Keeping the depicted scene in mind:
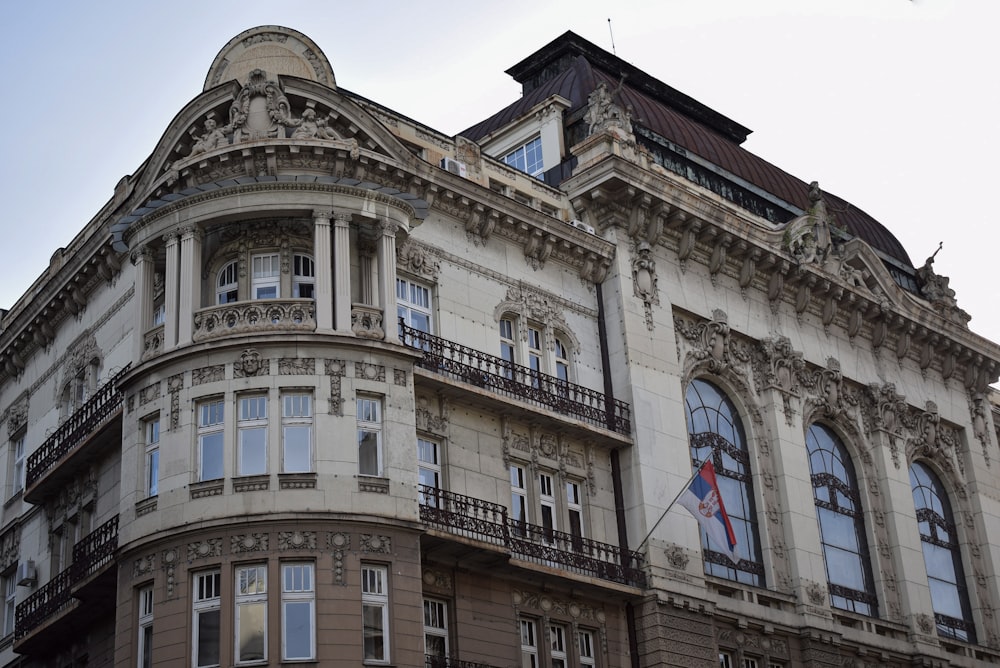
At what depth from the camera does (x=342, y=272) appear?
34.7m

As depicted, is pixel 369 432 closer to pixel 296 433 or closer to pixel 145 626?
pixel 296 433

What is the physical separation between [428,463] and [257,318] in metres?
5.29

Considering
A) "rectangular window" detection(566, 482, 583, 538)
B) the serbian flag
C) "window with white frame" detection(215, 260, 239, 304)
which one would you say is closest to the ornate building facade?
"window with white frame" detection(215, 260, 239, 304)

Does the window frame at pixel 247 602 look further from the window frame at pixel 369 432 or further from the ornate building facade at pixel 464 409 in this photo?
the window frame at pixel 369 432

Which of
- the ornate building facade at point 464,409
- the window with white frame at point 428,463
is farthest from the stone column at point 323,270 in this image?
the window with white frame at point 428,463

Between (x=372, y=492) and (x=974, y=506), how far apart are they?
87.1ft

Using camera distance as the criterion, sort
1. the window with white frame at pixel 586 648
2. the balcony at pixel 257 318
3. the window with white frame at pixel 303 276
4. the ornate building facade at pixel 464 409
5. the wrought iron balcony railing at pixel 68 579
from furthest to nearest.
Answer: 1. the window with white frame at pixel 586 648
2. the window with white frame at pixel 303 276
3. the wrought iron balcony railing at pixel 68 579
4. the balcony at pixel 257 318
5. the ornate building facade at pixel 464 409

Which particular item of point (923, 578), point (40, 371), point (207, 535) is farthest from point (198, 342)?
point (923, 578)

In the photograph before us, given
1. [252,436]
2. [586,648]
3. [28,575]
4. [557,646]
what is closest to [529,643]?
[557,646]

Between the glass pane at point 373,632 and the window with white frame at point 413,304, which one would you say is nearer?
the glass pane at point 373,632

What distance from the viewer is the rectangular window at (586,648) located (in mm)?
36906

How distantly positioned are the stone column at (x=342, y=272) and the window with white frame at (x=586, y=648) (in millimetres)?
9591

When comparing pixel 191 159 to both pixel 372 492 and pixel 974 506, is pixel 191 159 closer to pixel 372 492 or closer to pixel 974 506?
pixel 372 492

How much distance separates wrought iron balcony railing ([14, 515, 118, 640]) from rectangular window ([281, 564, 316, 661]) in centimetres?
483
